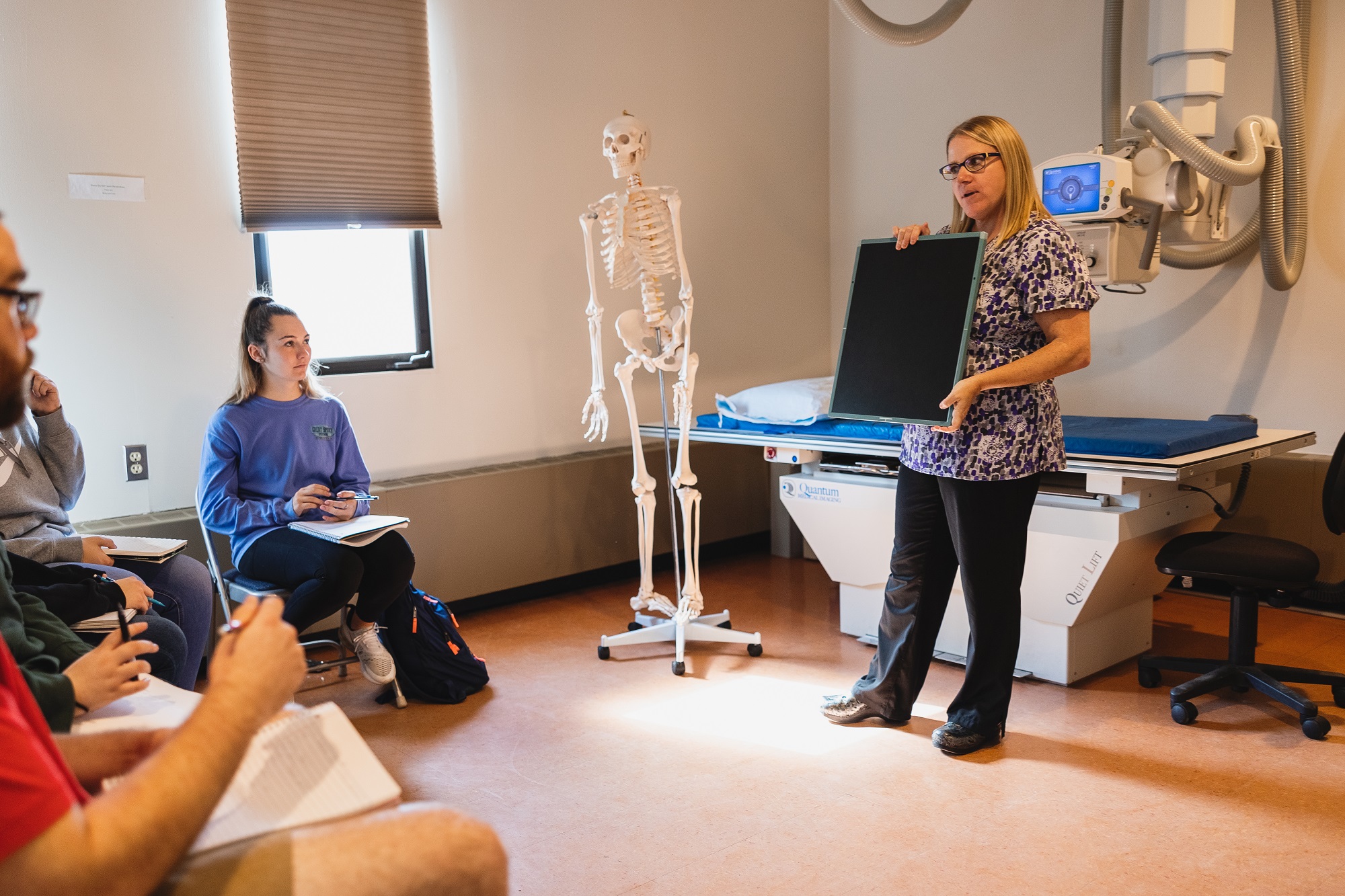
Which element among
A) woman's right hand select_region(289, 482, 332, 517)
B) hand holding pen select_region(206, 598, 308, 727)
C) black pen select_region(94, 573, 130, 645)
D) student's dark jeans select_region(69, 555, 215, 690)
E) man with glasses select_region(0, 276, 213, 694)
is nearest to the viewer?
hand holding pen select_region(206, 598, 308, 727)

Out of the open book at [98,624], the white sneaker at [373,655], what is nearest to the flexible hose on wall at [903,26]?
the white sneaker at [373,655]

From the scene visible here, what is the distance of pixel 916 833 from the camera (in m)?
2.37

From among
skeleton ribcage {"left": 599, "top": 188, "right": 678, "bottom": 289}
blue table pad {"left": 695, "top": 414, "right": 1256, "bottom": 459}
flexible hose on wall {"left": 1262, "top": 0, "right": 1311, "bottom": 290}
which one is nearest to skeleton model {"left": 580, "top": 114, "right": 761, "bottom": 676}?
skeleton ribcage {"left": 599, "top": 188, "right": 678, "bottom": 289}

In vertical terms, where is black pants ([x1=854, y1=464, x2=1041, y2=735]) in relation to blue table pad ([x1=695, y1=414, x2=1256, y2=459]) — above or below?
below

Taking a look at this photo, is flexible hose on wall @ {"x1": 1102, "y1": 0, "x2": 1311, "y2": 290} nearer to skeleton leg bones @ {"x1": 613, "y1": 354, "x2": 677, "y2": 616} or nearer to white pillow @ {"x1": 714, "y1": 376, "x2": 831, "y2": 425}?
white pillow @ {"x1": 714, "y1": 376, "x2": 831, "y2": 425}

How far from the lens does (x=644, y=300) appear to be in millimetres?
3543

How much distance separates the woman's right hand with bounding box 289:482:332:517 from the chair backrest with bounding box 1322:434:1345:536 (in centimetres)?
286

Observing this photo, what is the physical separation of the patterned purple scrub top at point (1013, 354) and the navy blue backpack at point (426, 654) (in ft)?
5.53

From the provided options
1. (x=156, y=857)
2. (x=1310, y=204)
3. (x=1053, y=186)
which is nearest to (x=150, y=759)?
Result: (x=156, y=857)

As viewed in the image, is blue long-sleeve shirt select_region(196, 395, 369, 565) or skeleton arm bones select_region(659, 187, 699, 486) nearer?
blue long-sleeve shirt select_region(196, 395, 369, 565)

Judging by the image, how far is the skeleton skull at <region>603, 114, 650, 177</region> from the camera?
3.40 meters

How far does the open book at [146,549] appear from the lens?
2740mm

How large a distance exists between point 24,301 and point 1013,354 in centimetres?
211

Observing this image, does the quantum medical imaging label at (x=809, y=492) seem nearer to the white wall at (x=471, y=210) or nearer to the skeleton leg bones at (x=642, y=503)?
the skeleton leg bones at (x=642, y=503)
